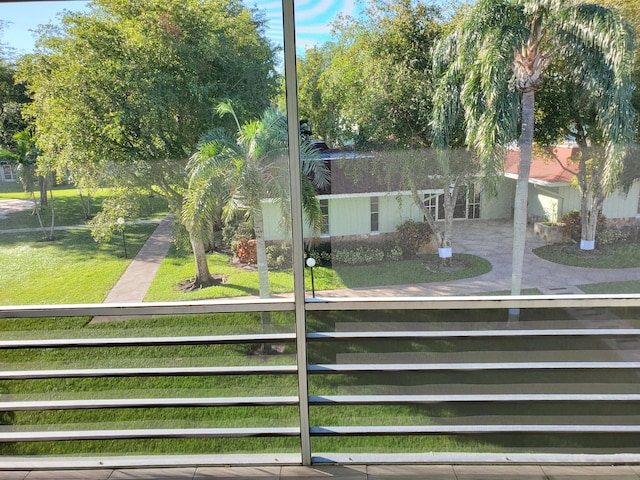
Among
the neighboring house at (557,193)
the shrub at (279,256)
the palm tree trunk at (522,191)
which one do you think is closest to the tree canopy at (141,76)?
the shrub at (279,256)

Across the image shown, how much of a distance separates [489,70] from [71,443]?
2.81m

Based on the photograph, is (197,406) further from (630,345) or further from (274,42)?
(630,345)

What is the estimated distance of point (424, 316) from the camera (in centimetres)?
243

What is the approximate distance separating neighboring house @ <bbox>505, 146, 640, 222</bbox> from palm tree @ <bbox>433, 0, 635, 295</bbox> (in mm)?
40

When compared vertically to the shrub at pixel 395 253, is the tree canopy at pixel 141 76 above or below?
above

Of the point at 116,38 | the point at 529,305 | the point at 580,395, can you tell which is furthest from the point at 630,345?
the point at 116,38

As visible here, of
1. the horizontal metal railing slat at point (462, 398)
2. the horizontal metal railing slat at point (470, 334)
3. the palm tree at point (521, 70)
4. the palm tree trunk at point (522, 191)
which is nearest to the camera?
the palm tree at point (521, 70)

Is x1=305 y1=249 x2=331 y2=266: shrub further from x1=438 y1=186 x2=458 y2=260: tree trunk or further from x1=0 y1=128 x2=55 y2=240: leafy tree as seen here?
x1=0 y1=128 x2=55 y2=240: leafy tree

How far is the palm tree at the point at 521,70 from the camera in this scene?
2.02m

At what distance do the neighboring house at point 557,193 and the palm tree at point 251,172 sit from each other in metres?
0.90

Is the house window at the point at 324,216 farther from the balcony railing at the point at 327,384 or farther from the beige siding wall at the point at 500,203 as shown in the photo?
the beige siding wall at the point at 500,203

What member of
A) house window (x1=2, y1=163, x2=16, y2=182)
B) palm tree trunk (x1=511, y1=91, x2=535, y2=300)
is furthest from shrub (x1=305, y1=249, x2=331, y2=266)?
house window (x1=2, y1=163, x2=16, y2=182)

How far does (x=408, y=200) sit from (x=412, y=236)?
169 mm

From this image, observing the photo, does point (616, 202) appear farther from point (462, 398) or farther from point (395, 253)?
point (462, 398)
